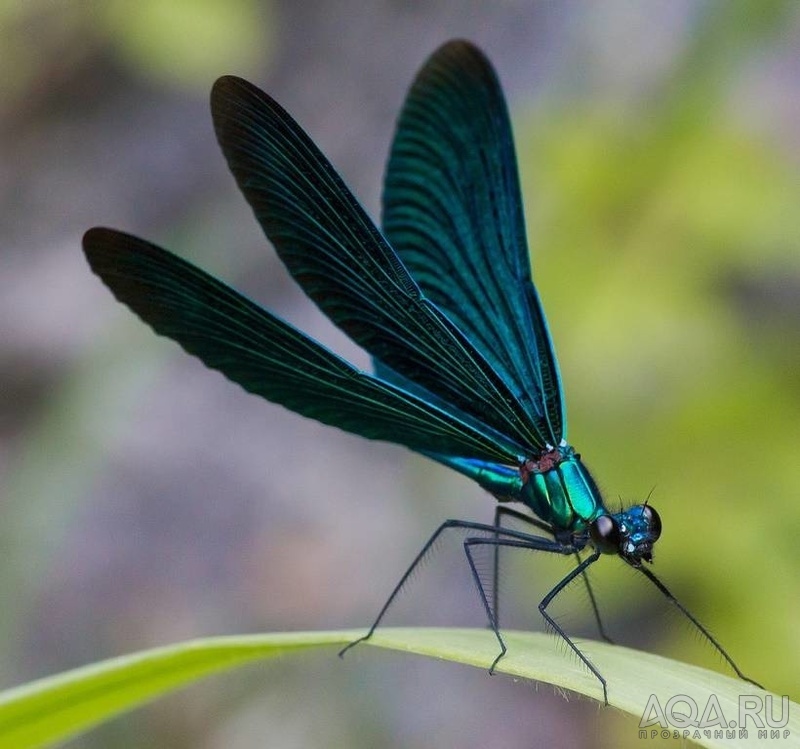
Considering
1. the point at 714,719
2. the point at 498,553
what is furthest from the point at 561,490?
the point at 714,719

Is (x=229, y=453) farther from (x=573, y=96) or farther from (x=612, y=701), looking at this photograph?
(x=612, y=701)

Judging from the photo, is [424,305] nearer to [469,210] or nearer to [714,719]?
[469,210]

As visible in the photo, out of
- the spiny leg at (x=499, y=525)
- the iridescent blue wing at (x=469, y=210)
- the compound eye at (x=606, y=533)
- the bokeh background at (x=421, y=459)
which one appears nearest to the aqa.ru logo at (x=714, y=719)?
the compound eye at (x=606, y=533)

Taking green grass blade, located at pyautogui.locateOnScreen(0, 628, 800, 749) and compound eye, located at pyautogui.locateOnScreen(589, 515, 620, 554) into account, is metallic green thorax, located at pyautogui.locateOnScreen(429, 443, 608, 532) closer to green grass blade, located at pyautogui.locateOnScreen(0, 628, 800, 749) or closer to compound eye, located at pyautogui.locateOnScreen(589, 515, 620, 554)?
compound eye, located at pyautogui.locateOnScreen(589, 515, 620, 554)

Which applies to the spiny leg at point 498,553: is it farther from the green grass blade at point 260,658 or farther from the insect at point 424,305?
the green grass blade at point 260,658

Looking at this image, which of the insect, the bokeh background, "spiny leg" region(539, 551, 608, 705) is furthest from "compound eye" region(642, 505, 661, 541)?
the bokeh background

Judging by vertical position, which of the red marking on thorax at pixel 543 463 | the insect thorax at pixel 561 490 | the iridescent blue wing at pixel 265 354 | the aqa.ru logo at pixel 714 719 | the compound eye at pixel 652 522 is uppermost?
the iridescent blue wing at pixel 265 354
